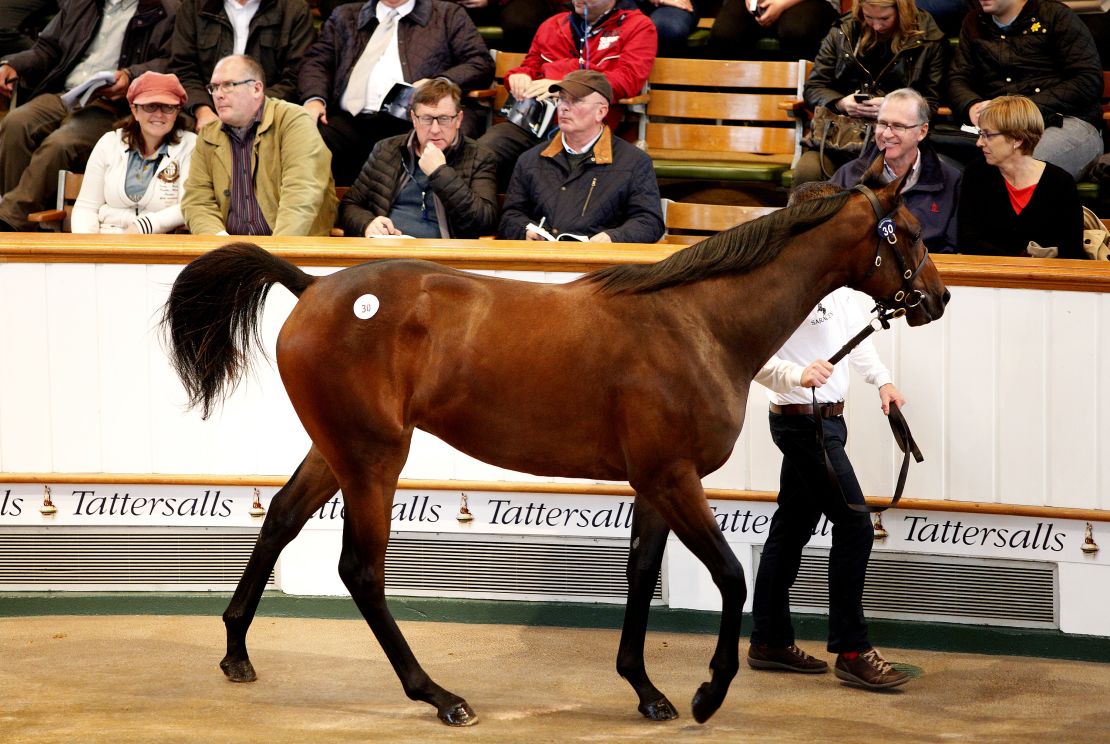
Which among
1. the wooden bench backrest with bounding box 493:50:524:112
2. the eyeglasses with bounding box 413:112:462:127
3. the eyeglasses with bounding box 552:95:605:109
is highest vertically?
the wooden bench backrest with bounding box 493:50:524:112

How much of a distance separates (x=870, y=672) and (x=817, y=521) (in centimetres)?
61

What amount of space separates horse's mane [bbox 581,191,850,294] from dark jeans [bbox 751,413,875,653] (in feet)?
2.52

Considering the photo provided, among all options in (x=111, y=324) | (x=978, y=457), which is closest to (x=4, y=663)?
(x=111, y=324)

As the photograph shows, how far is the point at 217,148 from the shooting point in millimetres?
6781

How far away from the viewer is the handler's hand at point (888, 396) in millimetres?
4980

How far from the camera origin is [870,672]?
16.4 feet

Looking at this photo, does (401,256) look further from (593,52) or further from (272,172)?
(593,52)

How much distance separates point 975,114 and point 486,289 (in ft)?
12.0

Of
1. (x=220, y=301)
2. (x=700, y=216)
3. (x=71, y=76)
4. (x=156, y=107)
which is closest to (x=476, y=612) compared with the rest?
(x=220, y=301)

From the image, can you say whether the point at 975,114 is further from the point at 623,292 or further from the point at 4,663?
the point at 4,663

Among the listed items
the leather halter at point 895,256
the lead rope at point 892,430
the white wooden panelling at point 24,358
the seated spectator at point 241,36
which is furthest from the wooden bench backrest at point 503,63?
the leather halter at point 895,256

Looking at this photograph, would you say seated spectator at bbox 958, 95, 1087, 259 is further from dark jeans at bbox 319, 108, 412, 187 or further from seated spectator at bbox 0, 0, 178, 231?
seated spectator at bbox 0, 0, 178, 231

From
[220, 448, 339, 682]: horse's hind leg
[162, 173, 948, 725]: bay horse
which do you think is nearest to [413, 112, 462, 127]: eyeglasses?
[162, 173, 948, 725]: bay horse

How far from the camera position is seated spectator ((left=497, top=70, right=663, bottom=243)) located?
6.50 m
